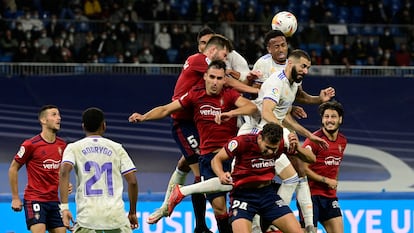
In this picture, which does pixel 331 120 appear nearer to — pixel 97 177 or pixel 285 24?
pixel 285 24

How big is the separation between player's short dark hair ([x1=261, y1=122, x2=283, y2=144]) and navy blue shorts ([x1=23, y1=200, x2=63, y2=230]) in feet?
10.6

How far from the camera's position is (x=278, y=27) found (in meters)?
11.6

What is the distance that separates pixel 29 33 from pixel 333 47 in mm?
6506

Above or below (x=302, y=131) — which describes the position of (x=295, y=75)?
above

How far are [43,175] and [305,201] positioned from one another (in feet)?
9.98

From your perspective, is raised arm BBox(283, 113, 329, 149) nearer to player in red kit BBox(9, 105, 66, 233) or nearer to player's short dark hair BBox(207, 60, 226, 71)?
player's short dark hair BBox(207, 60, 226, 71)

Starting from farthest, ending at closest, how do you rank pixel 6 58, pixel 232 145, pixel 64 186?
pixel 6 58 < pixel 232 145 < pixel 64 186

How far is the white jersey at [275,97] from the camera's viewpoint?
10.8 meters

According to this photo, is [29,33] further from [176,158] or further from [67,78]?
[176,158]

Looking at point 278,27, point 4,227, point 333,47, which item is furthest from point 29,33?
point 278,27

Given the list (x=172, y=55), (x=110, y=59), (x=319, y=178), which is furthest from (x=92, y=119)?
(x=172, y=55)

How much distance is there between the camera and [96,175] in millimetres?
9758

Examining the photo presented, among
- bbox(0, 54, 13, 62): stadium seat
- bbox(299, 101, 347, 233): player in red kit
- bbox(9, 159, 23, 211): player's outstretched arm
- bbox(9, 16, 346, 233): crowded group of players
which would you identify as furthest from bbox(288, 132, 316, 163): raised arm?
bbox(0, 54, 13, 62): stadium seat

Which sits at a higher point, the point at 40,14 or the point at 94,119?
the point at 40,14
